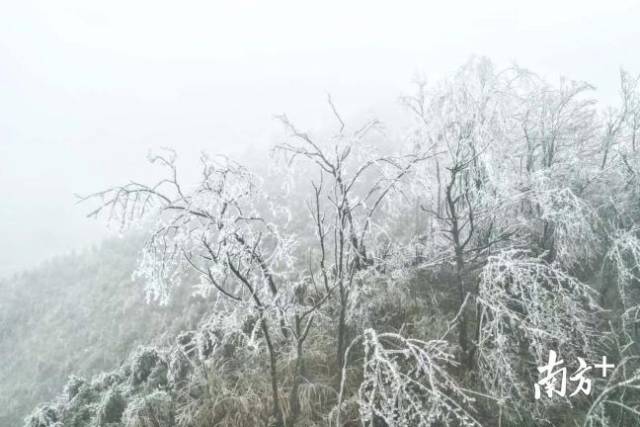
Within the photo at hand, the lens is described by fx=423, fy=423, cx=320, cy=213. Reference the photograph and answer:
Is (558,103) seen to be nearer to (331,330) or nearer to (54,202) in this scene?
(331,330)

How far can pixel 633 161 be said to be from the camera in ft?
18.8

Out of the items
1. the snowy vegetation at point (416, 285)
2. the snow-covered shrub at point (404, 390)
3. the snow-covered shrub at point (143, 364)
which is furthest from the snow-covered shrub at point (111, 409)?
the snow-covered shrub at point (404, 390)

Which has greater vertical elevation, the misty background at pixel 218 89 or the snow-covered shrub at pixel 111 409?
the misty background at pixel 218 89

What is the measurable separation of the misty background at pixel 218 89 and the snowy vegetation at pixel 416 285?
267 centimetres

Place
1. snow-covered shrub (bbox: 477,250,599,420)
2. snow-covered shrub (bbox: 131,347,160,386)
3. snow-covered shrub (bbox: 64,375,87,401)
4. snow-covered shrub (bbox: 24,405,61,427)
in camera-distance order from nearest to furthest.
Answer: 1. snow-covered shrub (bbox: 477,250,599,420)
2. snow-covered shrub (bbox: 24,405,61,427)
3. snow-covered shrub (bbox: 131,347,160,386)
4. snow-covered shrub (bbox: 64,375,87,401)

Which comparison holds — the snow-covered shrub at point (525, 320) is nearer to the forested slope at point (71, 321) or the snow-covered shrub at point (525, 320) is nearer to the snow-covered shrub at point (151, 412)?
the snow-covered shrub at point (151, 412)

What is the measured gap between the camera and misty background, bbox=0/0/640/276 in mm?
41750

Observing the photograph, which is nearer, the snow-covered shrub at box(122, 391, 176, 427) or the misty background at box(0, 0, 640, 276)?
the snow-covered shrub at box(122, 391, 176, 427)

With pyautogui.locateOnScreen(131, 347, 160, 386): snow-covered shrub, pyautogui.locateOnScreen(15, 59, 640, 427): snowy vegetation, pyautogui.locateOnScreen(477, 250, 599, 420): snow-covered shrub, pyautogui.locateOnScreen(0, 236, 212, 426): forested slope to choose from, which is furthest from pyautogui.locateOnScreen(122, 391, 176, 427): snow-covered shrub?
pyautogui.locateOnScreen(0, 236, 212, 426): forested slope

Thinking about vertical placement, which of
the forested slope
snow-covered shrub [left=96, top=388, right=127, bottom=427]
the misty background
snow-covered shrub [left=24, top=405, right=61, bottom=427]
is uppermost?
the misty background

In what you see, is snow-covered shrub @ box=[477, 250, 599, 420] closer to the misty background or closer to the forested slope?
the misty background

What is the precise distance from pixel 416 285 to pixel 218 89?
74.6 metres

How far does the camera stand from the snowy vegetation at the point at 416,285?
3.50m

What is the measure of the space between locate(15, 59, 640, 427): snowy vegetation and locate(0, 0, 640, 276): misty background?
2674mm
